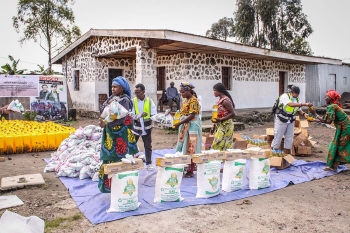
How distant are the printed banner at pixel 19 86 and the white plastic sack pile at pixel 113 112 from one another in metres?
10.6

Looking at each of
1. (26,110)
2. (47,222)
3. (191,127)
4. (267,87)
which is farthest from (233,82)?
(47,222)

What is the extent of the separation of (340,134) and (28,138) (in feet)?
23.3

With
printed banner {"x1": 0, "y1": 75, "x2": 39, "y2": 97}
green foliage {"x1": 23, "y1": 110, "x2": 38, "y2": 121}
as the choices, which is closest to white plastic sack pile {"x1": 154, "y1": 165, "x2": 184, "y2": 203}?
green foliage {"x1": 23, "y1": 110, "x2": 38, "y2": 121}

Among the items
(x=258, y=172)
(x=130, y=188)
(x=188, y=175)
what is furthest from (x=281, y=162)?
(x=130, y=188)

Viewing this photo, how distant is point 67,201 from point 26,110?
31.9 feet

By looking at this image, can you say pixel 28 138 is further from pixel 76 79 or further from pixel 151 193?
pixel 76 79

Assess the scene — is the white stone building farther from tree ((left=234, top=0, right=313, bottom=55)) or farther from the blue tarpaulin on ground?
tree ((left=234, top=0, right=313, bottom=55))

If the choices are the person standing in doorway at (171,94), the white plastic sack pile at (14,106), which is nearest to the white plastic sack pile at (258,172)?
the white plastic sack pile at (14,106)

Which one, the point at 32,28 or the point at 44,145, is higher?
the point at 32,28

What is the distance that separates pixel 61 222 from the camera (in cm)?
382

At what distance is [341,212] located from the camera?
4.23m

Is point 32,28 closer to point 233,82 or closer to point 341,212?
point 233,82

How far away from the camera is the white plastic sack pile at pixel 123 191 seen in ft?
13.0

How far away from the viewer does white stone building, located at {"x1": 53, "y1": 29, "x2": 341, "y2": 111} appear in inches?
454
